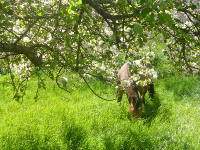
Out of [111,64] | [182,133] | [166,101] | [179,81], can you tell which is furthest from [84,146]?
[179,81]

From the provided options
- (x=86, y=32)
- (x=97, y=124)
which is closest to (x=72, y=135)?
(x=97, y=124)

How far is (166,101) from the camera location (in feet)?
34.9

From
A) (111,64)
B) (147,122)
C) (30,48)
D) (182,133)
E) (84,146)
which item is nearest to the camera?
(30,48)

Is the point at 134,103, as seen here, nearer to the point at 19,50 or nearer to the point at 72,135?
the point at 72,135

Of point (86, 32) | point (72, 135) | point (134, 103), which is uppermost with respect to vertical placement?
point (86, 32)

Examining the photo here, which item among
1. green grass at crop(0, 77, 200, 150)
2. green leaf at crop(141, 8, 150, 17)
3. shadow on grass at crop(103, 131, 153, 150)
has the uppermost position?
green leaf at crop(141, 8, 150, 17)

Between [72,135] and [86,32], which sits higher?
[86,32]

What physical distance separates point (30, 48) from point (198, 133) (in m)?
4.35

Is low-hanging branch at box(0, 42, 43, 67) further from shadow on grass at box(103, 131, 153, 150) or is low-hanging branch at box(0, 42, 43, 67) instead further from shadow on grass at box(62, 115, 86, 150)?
shadow on grass at box(103, 131, 153, 150)

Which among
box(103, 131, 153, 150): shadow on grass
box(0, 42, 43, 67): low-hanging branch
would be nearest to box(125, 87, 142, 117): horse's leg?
box(103, 131, 153, 150): shadow on grass

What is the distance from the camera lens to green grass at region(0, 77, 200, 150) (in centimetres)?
664

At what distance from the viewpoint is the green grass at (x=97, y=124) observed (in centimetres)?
664

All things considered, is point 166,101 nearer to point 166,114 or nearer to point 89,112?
point 166,114

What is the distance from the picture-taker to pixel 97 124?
7.71 metres
